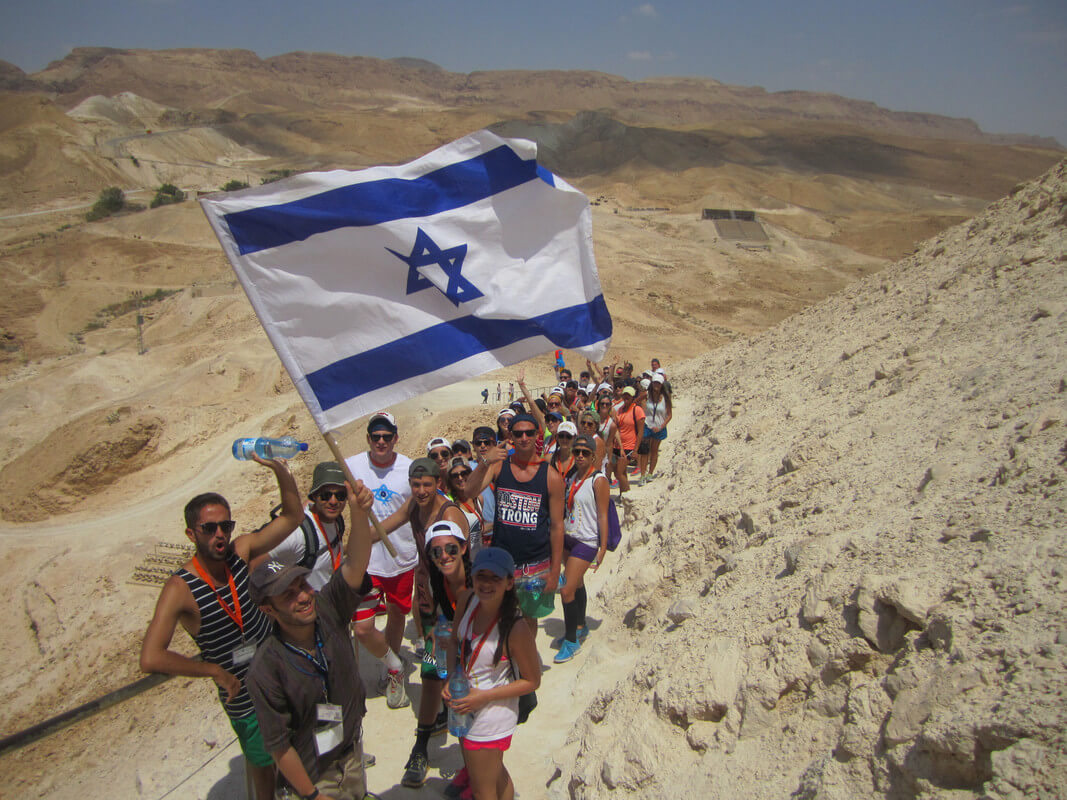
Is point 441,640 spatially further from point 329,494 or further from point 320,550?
point 329,494

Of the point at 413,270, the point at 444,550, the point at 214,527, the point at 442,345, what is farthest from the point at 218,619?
the point at 413,270

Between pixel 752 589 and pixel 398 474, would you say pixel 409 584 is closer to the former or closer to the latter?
pixel 398 474

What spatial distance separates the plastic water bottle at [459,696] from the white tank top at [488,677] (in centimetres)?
3

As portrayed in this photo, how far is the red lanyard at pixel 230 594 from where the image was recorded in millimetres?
3088

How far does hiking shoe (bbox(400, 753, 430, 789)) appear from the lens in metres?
3.72

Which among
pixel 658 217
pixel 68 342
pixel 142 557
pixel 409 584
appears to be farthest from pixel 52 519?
pixel 658 217

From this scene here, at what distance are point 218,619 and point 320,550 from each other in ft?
2.61

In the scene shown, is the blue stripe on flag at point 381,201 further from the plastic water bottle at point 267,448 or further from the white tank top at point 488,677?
the white tank top at point 488,677

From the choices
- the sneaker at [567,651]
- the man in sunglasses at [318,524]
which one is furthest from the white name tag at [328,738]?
the sneaker at [567,651]

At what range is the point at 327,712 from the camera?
8.94 ft

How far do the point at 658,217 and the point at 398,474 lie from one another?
134ft

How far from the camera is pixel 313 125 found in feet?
250

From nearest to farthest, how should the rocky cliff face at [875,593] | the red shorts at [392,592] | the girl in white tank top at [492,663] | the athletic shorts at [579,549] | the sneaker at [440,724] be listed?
1. the rocky cliff face at [875,593]
2. the girl in white tank top at [492,663]
3. the sneaker at [440,724]
4. the red shorts at [392,592]
5. the athletic shorts at [579,549]

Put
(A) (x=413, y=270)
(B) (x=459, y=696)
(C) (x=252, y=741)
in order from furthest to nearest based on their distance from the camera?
A: (A) (x=413, y=270)
(C) (x=252, y=741)
(B) (x=459, y=696)
